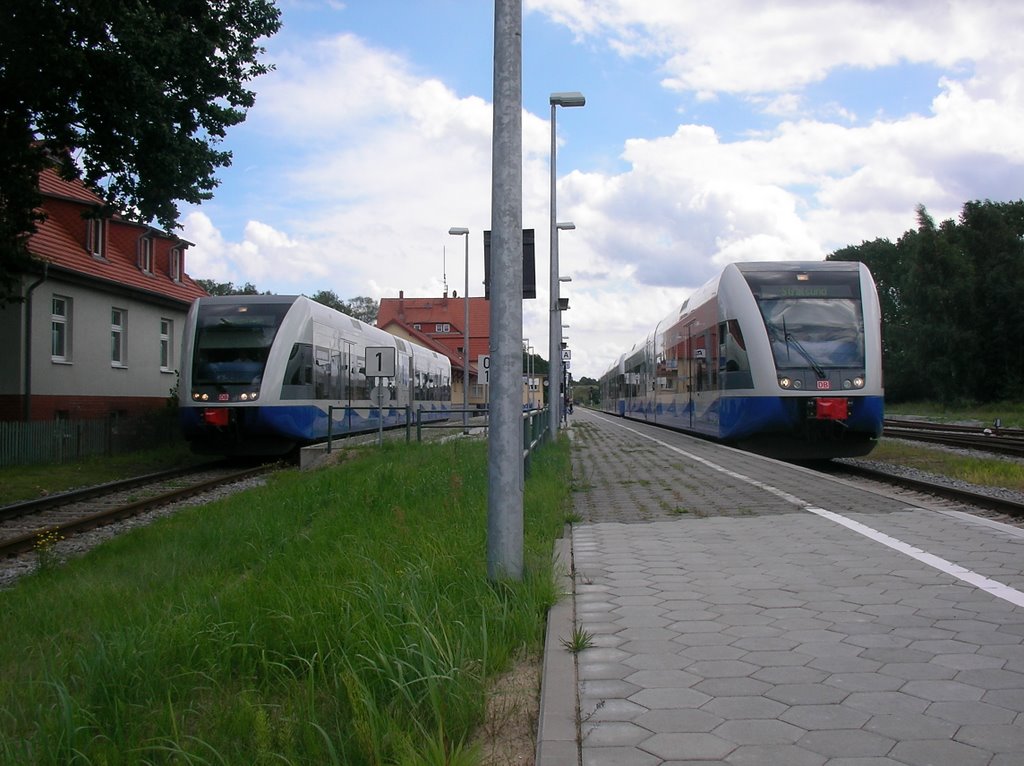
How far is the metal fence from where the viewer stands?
18.9m

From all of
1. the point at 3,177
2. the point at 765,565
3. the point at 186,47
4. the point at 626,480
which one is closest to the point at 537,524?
the point at 765,565

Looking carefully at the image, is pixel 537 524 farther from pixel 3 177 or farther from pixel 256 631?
pixel 3 177

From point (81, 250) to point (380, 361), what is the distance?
1088cm

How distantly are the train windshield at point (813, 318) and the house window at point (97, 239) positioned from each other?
65.1 feet

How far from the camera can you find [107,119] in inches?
585

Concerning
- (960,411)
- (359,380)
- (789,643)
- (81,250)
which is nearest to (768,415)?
(789,643)

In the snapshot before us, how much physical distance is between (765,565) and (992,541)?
6.92ft

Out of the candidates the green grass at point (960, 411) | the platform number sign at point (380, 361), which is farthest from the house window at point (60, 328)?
the green grass at point (960, 411)

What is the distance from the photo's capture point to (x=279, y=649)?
443cm

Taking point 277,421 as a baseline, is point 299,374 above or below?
above

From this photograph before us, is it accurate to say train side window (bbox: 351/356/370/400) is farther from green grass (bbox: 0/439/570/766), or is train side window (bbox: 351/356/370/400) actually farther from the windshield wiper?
green grass (bbox: 0/439/570/766)

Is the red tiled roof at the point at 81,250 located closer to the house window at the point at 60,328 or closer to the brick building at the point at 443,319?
the house window at the point at 60,328

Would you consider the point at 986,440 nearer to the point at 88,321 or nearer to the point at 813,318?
the point at 813,318

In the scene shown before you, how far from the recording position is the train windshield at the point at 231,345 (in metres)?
18.8
